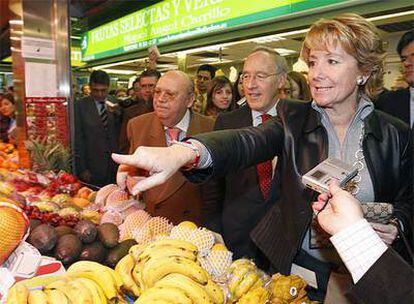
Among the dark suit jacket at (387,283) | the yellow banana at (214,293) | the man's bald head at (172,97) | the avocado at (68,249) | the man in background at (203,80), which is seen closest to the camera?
the dark suit jacket at (387,283)

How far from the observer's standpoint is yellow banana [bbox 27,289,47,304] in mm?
1184

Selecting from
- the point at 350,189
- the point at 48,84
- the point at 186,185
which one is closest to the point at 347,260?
the point at 350,189

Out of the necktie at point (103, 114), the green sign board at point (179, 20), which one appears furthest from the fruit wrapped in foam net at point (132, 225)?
the necktie at point (103, 114)

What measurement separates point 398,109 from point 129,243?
2.53m

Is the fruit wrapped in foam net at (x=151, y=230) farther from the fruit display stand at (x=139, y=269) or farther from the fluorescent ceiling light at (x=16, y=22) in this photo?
the fluorescent ceiling light at (x=16, y=22)

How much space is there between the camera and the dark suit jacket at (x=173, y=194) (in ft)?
9.93

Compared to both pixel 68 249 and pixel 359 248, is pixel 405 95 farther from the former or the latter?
pixel 68 249

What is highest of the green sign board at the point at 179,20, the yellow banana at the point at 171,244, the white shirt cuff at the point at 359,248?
the green sign board at the point at 179,20

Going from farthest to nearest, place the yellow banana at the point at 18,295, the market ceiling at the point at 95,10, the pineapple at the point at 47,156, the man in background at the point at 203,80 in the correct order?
the market ceiling at the point at 95,10
the man in background at the point at 203,80
the pineapple at the point at 47,156
the yellow banana at the point at 18,295

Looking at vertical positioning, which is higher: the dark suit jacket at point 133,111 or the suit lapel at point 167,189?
the dark suit jacket at point 133,111

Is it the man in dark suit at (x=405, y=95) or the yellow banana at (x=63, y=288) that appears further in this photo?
the man in dark suit at (x=405, y=95)

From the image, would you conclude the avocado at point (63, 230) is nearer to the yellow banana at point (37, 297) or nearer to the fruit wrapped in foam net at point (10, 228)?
the fruit wrapped in foam net at point (10, 228)

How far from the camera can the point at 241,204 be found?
2.86m

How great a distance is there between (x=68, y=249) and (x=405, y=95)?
283 centimetres
